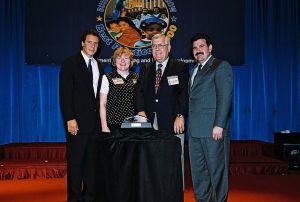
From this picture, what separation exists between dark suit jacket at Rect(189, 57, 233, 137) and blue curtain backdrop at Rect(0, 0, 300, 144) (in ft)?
13.0

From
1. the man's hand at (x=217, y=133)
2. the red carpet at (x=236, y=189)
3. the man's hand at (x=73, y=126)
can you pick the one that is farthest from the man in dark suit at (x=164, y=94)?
the red carpet at (x=236, y=189)

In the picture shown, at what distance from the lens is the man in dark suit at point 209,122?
3523 millimetres

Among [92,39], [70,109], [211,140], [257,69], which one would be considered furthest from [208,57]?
[257,69]

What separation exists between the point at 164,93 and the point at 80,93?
0.80m

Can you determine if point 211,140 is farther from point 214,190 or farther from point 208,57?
point 208,57

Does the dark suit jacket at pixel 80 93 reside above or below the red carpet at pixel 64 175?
above

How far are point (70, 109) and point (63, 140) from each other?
11.8 feet

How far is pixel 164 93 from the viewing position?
11.9ft

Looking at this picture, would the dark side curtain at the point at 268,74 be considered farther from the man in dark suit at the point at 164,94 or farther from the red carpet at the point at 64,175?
the man in dark suit at the point at 164,94

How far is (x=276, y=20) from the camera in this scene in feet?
24.8

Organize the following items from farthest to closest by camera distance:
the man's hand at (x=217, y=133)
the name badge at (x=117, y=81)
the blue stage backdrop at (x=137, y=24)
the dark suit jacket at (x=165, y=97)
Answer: the blue stage backdrop at (x=137, y=24) < the name badge at (x=117, y=81) < the dark suit jacket at (x=165, y=97) < the man's hand at (x=217, y=133)

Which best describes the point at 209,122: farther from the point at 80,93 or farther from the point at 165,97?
the point at 80,93

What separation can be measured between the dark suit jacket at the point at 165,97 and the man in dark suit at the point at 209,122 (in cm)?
11

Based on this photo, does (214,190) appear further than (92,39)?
No
